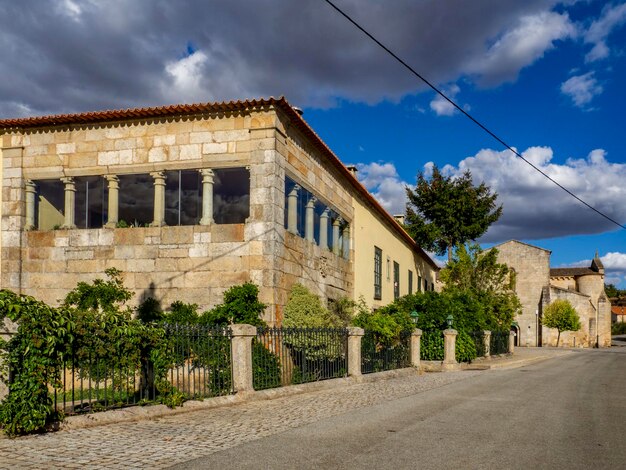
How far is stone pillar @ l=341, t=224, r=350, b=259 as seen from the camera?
22.7 meters

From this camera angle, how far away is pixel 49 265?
54.1 ft

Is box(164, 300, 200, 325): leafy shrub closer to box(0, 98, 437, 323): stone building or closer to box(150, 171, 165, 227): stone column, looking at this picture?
box(0, 98, 437, 323): stone building

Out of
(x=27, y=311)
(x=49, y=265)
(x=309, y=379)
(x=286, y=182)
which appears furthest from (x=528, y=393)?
(x=49, y=265)

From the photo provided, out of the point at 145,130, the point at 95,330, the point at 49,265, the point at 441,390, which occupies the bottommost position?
the point at 441,390

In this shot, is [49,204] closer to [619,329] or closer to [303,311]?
[303,311]

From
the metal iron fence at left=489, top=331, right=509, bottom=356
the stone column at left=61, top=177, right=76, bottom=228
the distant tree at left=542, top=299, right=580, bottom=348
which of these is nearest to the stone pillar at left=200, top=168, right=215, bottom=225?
the stone column at left=61, top=177, right=76, bottom=228

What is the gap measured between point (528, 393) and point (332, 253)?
8955 millimetres

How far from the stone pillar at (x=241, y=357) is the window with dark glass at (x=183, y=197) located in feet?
17.2

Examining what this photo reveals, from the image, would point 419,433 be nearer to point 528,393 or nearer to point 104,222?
point 528,393

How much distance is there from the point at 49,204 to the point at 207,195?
4.86 m

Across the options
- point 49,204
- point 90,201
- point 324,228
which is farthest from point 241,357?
point 324,228

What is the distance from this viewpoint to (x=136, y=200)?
16422mm

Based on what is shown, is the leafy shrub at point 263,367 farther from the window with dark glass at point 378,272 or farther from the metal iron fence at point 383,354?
the window with dark glass at point 378,272

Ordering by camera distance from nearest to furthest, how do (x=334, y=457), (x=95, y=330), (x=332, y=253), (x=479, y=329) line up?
(x=334, y=457)
(x=95, y=330)
(x=332, y=253)
(x=479, y=329)
